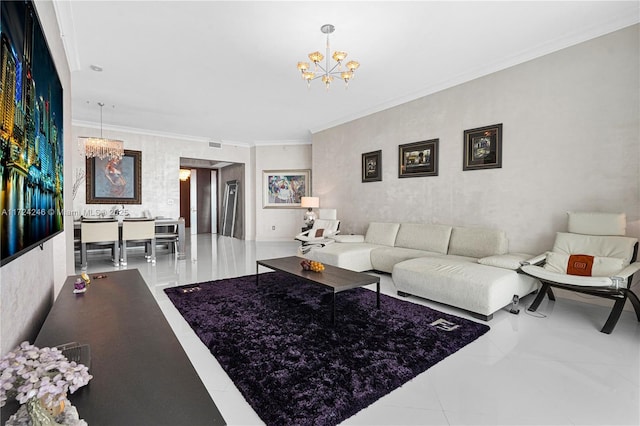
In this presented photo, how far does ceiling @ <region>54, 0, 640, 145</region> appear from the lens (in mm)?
2896

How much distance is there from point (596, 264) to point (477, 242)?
1261mm

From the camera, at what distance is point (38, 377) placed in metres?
0.74

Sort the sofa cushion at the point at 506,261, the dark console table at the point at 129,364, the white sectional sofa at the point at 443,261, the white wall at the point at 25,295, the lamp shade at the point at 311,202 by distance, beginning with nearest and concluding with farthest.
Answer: the dark console table at the point at 129,364
the white wall at the point at 25,295
the white sectional sofa at the point at 443,261
the sofa cushion at the point at 506,261
the lamp shade at the point at 311,202

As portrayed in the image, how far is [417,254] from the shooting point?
434 cm

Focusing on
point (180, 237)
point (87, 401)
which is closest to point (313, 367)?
point (87, 401)

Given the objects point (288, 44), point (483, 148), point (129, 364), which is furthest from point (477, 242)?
point (129, 364)

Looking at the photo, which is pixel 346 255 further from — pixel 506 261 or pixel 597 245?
pixel 597 245

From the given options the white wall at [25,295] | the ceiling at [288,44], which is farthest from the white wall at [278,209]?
the white wall at [25,295]

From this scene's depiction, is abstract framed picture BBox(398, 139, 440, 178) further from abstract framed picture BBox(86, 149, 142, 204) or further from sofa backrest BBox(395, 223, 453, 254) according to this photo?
abstract framed picture BBox(86, 149, 142, 204)

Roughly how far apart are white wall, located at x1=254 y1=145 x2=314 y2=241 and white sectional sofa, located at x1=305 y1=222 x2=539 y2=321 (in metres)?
3.50

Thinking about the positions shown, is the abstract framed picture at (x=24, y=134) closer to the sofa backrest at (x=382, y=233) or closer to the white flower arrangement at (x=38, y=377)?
the white flower arrangement at (x=38, y=377)

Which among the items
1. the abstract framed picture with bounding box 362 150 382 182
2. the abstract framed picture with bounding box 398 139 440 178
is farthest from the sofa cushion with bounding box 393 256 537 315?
the abstract framed picture with bounding box 362 150 382 182

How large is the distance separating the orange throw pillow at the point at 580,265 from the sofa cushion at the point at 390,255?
1514mm

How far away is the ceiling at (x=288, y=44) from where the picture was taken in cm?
290
